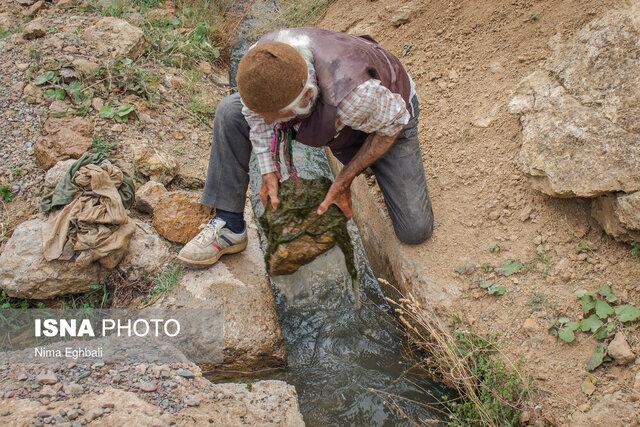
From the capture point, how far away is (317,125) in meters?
2.75

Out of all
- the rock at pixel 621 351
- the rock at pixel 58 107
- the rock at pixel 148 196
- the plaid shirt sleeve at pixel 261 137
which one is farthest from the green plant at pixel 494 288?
the rock at pixel 58 107

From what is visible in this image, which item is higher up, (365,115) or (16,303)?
(365,115)

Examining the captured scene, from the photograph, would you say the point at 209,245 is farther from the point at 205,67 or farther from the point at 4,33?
the point at 4,33

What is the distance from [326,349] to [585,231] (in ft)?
5.20

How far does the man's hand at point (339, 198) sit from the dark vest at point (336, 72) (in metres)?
0.28

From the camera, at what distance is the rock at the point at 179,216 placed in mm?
3590

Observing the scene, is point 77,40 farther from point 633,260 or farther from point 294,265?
point 633,260

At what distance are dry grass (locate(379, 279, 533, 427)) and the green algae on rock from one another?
95 centimetres

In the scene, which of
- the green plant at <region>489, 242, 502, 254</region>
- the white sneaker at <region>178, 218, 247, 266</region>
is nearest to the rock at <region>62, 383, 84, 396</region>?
the white sneaker at <region>178, 218, 247, 266</region>

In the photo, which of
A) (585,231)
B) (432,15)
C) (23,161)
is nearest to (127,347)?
(23,161)

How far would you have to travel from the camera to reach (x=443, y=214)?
350 centimetres

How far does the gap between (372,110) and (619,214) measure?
1.34m

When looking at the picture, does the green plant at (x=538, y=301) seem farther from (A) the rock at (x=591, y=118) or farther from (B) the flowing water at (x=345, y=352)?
(B) the flowing water at (x=345, y=352)

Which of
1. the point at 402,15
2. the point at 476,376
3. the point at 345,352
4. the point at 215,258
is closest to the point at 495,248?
the point at 476,376
